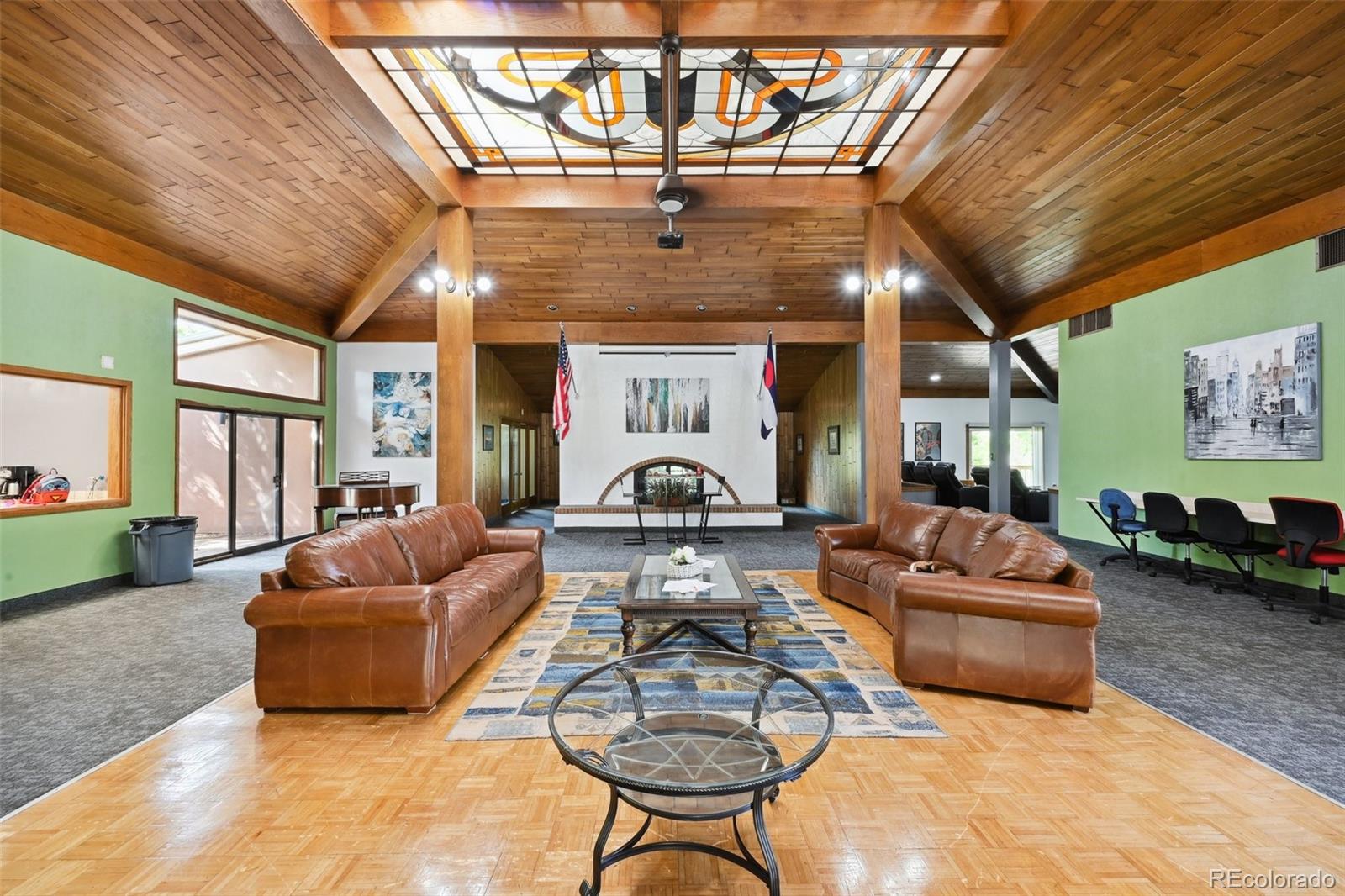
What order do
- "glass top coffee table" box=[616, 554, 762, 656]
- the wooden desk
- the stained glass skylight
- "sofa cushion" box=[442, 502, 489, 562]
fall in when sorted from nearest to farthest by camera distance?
"glass top coffee table" box=[616, 554, 762, 656]
the stained glass skylight
"sofa cushion" box=[442, 502, 489, 562]
the wooden desk

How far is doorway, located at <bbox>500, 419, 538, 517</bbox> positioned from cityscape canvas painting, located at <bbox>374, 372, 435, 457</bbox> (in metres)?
2.22

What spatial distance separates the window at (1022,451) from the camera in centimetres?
1286

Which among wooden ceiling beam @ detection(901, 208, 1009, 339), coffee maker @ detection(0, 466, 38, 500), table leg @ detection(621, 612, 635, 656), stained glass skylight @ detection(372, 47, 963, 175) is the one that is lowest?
table leg @ detection(621, 612, 635, 656)

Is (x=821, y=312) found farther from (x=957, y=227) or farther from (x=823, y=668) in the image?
(x=823, y=668)

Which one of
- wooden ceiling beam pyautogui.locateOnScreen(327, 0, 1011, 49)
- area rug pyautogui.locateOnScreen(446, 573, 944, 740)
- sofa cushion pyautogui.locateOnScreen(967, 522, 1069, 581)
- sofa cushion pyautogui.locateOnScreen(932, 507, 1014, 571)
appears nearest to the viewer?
area rug pyautogui.locateOnScreen(446, 573, 944, 740)

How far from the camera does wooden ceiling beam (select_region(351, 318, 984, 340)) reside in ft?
29.7

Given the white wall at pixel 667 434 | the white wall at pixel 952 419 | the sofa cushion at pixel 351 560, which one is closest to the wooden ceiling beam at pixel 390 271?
the white wall at pixel 667 434

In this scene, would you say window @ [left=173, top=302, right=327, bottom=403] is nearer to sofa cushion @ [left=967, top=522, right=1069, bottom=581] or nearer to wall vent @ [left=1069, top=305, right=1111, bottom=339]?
sofa cushion @ [left=967, top=522, right=1069, bottom=581]

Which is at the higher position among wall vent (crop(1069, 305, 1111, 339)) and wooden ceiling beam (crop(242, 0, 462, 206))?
wooden ceiling beam (crop(242, 0, 462, 206))

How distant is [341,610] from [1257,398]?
7618 mm

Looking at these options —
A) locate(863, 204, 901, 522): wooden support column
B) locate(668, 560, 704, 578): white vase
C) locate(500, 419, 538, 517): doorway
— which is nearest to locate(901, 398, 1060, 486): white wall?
locate(863, 204, 901, 522): wooden support column

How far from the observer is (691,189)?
5.66m

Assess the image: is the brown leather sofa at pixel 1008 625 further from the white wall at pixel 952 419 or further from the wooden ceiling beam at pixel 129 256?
the white wall at pixel 952 419

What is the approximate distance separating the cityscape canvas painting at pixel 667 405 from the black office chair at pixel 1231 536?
6.36 meters
